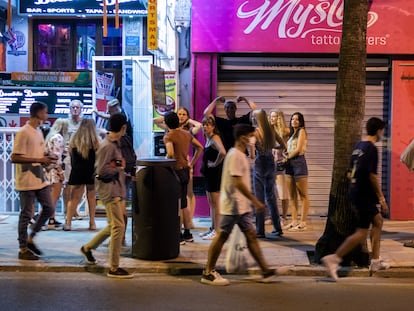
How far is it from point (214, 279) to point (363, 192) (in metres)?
2.02

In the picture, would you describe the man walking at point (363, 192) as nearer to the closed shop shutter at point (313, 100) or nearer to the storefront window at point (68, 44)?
the closed shop shutter at point (313, 100)

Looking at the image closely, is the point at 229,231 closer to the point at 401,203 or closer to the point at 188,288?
the point at 188,288

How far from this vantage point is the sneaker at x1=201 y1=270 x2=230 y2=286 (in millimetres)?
7012

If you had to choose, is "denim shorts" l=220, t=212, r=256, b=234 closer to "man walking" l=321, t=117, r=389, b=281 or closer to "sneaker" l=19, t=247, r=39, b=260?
"man walking" l=321, t=117, r=389, b=281

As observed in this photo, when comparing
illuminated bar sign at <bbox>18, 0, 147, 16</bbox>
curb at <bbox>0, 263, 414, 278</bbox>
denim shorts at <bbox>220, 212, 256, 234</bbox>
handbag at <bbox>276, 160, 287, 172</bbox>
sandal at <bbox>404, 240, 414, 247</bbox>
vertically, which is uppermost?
illuminated bar sign at <bbox>18, 0, 147, 16</bbox>

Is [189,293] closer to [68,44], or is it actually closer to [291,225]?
[291,225]

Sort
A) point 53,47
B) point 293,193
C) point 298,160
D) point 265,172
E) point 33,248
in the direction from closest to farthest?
point 33,248 → point 265,172 → point 298,160 → point 293,193 → point 53,47

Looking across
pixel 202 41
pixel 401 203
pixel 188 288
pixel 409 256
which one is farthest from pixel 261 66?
pixel 188 288

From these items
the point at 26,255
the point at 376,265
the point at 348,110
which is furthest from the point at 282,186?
the point at 26,255

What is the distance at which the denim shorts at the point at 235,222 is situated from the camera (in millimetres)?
6816

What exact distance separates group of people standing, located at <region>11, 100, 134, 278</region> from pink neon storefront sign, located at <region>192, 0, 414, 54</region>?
3.00 metres

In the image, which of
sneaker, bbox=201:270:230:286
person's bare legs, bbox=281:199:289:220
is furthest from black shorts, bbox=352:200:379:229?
person's bare legs, bbox=281:199:289:220

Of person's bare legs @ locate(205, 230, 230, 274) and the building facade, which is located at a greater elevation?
the building facade

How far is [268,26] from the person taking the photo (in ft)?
36.2
